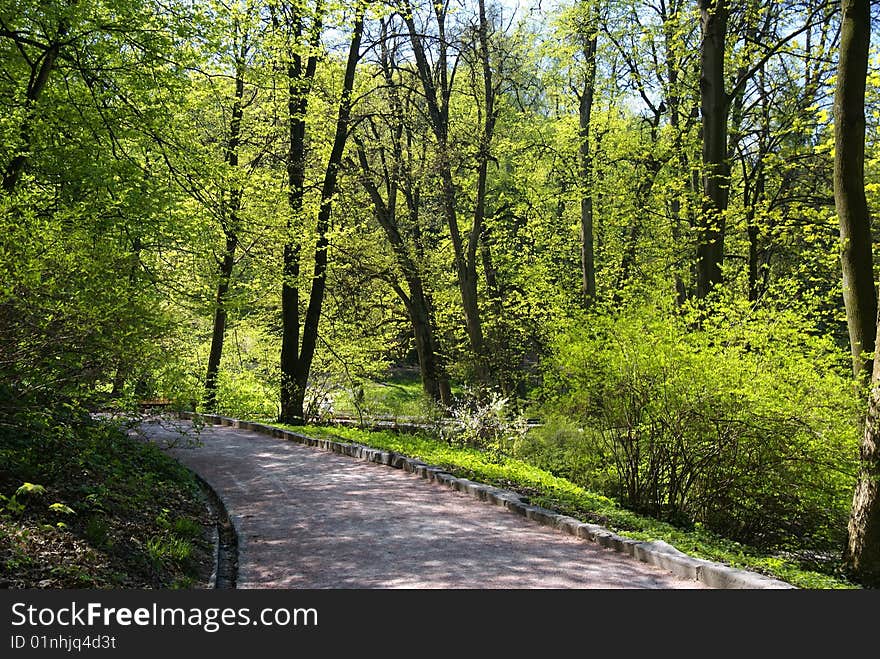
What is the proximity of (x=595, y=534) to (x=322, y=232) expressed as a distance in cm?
1300

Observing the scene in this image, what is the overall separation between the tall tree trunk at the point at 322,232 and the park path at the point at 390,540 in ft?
22.0

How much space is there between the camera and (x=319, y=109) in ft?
60.8

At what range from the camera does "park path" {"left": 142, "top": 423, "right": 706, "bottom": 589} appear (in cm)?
607

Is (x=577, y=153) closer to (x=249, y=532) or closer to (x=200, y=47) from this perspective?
(x=200, y=47)

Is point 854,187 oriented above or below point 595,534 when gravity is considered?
above

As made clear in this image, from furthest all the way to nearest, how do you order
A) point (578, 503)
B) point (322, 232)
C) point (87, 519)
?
1. point (322, 232)
2. point (578, 503)
3. point (87, 519)

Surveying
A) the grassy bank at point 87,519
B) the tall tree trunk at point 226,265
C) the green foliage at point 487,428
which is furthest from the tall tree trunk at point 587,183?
the grassy bank at point 87,519

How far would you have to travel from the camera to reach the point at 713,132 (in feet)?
45.3

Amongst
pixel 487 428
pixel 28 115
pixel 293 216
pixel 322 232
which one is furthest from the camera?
pixel 322 232

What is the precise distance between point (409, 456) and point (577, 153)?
12.7m

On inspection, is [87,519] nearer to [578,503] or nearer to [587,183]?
[578,503]

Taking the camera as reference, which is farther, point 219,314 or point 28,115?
point 219,314

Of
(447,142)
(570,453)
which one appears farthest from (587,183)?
(570,453)

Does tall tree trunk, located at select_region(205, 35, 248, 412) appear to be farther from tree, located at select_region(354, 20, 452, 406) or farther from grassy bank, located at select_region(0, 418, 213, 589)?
grassy bank, located at select_region(0, 418, 213, 589)
